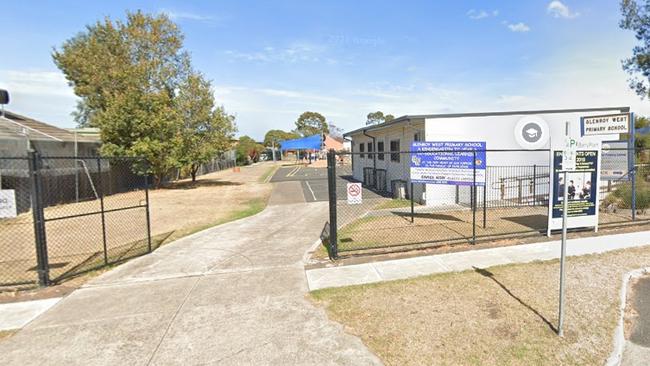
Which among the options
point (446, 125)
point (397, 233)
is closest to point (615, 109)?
point (446, 125)

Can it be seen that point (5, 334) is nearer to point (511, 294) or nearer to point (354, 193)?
point (354, 193)

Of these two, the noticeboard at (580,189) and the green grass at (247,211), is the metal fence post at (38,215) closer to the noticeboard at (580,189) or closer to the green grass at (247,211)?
the green grass at (247,211)

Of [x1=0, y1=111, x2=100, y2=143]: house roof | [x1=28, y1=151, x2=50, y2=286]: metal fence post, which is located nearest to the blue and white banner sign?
[x1=28, y1=151, x2=50, y2=286]: metal fence post

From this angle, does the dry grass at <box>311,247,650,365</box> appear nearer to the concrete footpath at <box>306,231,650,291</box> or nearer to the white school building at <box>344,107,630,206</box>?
the concrete footpath at <box>306,231,650,291</box>

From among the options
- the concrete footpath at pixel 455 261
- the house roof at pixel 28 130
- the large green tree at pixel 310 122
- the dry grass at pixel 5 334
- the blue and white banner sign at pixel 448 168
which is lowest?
the dry grass at pixel 5 334

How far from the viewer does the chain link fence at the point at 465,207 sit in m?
7.63

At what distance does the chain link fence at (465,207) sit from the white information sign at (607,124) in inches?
45.6

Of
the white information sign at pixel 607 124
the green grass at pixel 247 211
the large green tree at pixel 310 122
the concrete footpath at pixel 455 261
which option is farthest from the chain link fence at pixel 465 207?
the large green tree at pixel 310 122

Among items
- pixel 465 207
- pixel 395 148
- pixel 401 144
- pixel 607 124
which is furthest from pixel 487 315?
pixel 395 148

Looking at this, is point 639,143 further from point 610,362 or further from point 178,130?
point 178,130

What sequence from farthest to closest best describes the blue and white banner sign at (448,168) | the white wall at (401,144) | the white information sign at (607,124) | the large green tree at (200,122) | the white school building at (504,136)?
1. the large green tree at (200,122)
2. the white wall at (401,144)
3. the white school building at (504,136)
4. the blue and white banner sign at (448,168)
5. the white information sign at (607,124)

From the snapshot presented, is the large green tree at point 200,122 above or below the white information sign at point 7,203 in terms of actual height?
above

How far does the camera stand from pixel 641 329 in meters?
3.85

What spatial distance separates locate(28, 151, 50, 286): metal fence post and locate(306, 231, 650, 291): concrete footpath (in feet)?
14.3
